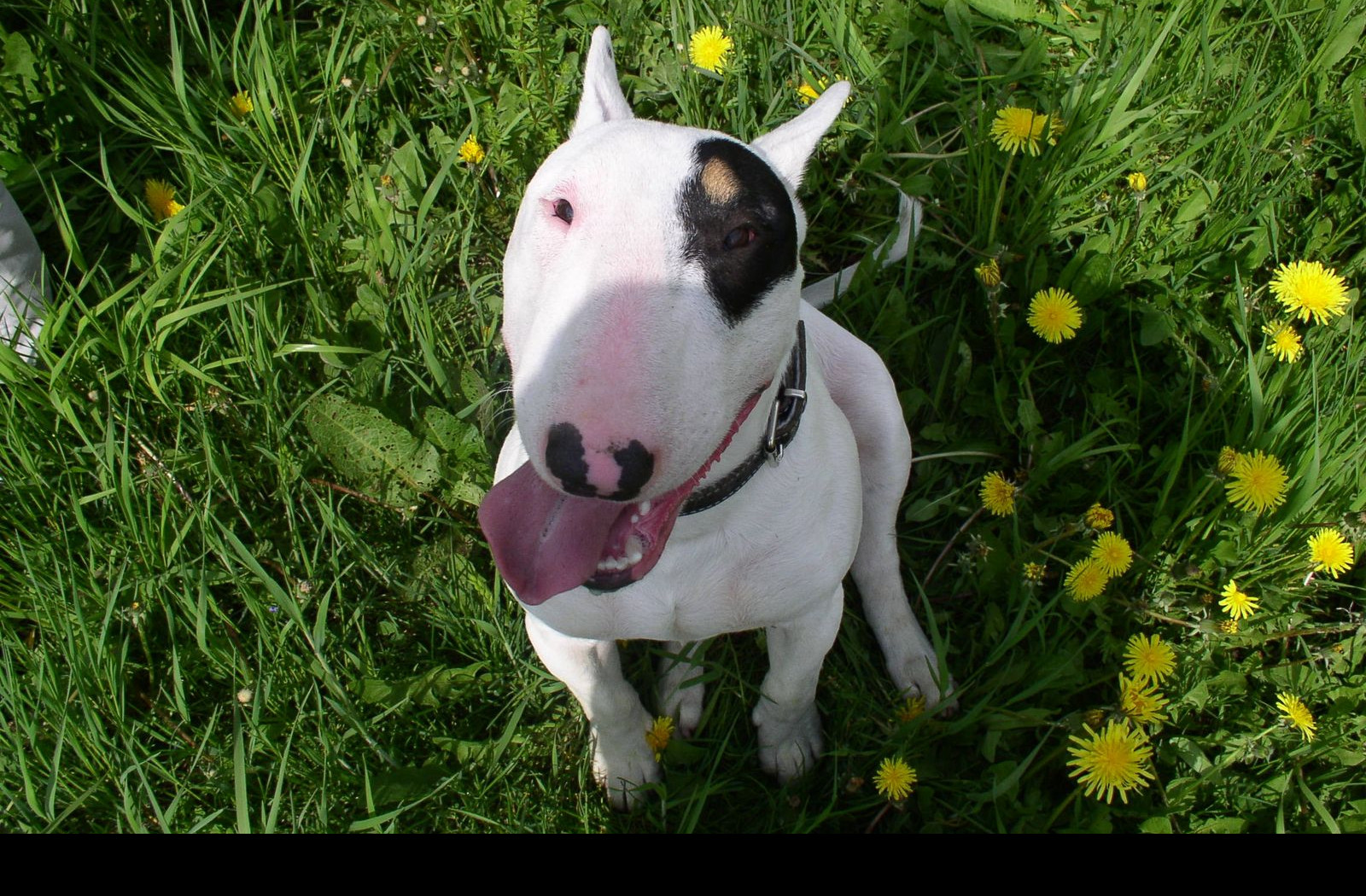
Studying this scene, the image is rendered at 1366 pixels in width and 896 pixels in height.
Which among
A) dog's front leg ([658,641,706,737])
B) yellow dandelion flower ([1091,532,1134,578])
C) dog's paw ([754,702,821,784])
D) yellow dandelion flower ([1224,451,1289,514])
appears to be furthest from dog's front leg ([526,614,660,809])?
yellow dandelion flower ([1224,451,1289,514])

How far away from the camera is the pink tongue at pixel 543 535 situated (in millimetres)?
1662

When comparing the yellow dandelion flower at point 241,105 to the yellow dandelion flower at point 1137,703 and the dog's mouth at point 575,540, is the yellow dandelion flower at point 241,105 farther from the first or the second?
the yellow dandelion flower at point 1137,703

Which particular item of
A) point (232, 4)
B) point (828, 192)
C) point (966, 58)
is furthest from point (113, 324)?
point (966, 58)

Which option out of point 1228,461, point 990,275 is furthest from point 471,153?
point 1228,461

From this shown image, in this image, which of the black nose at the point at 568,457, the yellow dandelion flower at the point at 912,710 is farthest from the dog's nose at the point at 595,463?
the yellow dandelion flower at the point at 912,710

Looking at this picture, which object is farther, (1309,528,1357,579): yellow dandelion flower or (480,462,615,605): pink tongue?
(1309,528,1357,579): yellow dandelion flower

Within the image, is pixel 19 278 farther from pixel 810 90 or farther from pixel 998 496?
pixel 998 496

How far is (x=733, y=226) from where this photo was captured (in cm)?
151

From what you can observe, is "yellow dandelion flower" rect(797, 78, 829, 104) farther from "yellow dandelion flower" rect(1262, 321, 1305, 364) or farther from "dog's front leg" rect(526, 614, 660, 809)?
"dog's front leg" rect(526, 614, 660, 809)

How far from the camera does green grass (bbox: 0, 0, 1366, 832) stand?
2.43 metres

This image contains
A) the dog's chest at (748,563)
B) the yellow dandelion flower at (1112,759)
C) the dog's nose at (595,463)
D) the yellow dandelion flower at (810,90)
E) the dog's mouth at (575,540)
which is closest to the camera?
the dog's nose at (595,463)

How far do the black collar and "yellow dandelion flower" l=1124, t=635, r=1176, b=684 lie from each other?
1.24m

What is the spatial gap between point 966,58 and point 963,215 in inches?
27.5

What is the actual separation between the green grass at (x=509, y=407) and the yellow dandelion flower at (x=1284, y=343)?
6 centimetres
